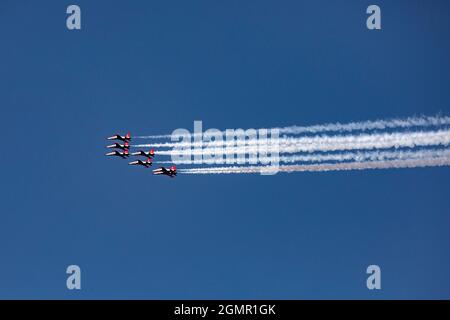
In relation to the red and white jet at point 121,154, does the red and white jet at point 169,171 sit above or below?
below

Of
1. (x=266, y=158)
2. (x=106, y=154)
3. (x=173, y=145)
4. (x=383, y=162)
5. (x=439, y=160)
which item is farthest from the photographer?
(x=106, y=154)

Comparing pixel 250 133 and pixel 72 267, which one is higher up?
pixel 250 133

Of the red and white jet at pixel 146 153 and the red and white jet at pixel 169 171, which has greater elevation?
the red and white jet at pixel 146 153

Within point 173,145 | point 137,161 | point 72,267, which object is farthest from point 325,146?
point 72,267

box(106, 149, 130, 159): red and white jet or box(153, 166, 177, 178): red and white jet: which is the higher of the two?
box(106, 149, 130, 159): red and white jet

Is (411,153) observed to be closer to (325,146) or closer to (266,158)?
(325,146)

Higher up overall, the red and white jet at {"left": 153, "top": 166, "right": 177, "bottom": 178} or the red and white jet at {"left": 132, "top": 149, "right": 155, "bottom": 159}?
the red and white jet at {"left": 132, "top": 149, "right": 155, "bottom": 159}

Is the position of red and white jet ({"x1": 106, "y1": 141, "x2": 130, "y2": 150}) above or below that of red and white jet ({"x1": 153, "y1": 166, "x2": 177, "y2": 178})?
above

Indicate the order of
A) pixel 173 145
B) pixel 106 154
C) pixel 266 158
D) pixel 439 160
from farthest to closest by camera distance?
pixel 106 154 < pixel 173 145 < pixel 266 158 < pixel 439 160
